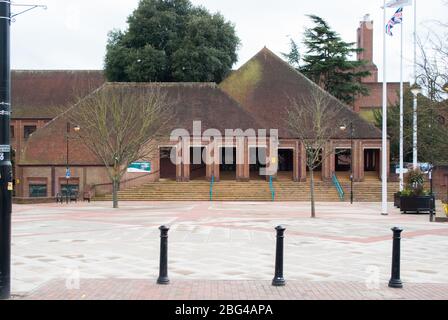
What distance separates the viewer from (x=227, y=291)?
836cm

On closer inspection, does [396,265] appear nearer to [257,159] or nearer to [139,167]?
[139,167]

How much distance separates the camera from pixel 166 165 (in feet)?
169

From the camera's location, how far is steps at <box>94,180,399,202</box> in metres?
41.8

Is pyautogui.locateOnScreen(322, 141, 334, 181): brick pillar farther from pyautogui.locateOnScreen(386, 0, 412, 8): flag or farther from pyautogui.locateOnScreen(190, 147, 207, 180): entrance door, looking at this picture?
pyautogui.locateOnScreen(386, 0, 412, 8): flag

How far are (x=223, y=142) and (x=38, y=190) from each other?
55.9 ft

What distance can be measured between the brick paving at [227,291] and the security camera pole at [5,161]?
0.57 m

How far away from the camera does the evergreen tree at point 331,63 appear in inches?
2364

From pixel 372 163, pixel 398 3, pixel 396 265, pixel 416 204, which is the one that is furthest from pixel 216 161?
pixel 396 265

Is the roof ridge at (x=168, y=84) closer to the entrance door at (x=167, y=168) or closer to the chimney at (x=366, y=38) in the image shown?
the entrance door at (x=167, y=168)

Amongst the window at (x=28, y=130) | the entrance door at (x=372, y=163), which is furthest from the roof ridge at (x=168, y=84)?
the entrance door at (x=372, y=163)
